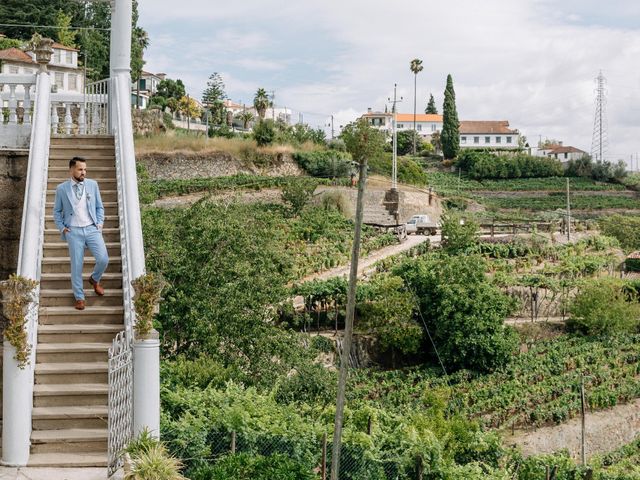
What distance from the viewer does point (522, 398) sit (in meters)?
24.0

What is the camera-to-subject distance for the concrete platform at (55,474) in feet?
23.3

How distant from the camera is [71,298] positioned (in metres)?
8.64

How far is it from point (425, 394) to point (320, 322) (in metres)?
7.74

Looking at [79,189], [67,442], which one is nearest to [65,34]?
[79,189]

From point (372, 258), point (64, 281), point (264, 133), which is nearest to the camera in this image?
point (64, 281)

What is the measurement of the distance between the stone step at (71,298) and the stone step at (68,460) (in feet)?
5.63

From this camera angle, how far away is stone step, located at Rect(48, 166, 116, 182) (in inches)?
394

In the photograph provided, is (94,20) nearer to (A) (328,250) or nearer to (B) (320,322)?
(A) (328,250)

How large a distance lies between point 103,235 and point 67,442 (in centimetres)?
270

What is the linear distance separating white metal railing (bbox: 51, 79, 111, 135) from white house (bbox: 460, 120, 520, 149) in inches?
3335

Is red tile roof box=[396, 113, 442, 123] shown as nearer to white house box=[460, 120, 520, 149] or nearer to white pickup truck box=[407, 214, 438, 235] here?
white house box=[460, 120, 520, 149]

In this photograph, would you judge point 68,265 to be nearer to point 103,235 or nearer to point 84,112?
point 103,235

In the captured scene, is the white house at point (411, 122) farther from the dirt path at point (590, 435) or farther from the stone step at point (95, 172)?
the stone step at point (95, 172)

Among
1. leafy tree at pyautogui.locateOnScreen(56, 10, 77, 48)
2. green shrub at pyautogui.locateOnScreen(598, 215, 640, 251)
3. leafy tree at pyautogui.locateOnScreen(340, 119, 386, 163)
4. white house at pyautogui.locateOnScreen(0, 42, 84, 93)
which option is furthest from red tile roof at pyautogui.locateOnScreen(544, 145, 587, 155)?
white house at pyautogui.locateOnScreen(0, 42, 84, 93)
